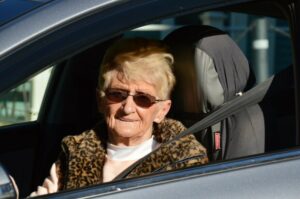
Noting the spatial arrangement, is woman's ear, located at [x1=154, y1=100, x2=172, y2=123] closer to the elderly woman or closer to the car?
the elderly woman

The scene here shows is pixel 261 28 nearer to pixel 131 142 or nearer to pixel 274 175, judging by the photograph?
pixel 131 142

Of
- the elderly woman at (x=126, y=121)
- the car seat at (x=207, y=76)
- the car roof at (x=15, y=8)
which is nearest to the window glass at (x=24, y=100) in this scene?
the car seat at (x=207, y=76)

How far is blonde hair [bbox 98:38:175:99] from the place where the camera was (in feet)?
9.72

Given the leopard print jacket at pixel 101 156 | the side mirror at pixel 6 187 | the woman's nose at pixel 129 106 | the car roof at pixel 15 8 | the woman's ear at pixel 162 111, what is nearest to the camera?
the side mirror at pixel 6 187

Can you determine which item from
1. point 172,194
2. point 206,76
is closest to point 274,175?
point 172,194

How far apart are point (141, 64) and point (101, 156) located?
33 centimetres

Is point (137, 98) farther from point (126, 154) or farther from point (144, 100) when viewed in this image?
point (126, 154)

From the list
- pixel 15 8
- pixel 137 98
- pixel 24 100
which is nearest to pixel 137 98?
pixel 137 98

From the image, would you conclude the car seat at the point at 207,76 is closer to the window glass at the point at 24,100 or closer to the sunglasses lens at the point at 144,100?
the sunglasses lens at the point at 144,100

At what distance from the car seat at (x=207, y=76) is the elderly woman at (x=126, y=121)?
12 centimetres

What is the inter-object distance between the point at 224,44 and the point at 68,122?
93cm

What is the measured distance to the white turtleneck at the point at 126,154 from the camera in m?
2.97

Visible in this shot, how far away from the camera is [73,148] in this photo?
3.05 metres

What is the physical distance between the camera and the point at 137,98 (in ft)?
9.64
